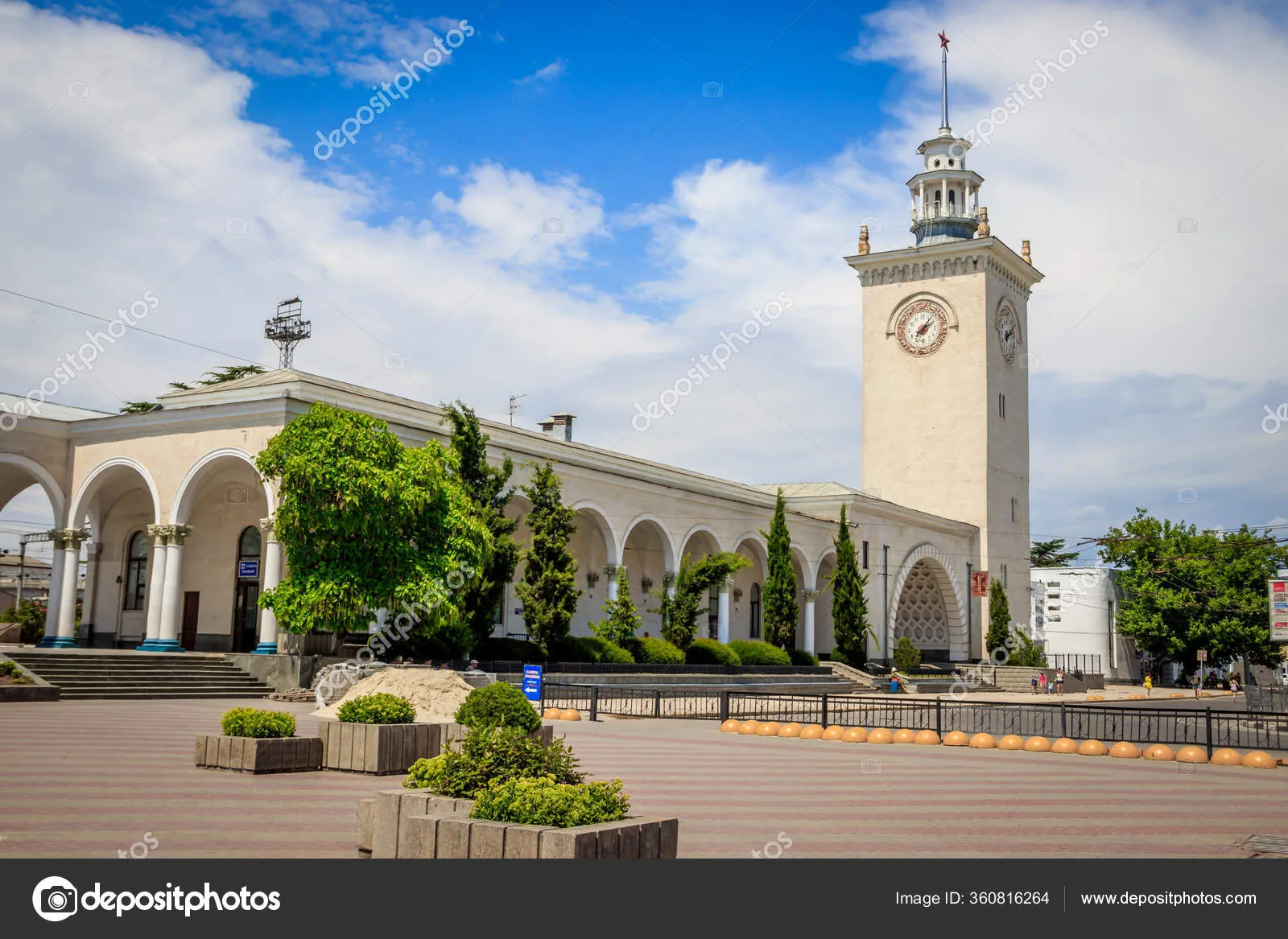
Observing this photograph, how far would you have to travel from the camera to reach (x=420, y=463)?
23.5 m

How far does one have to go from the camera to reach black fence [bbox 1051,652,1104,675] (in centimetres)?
6019

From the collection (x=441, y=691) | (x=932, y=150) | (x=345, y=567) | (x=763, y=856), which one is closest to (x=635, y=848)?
(x=763, y=856)

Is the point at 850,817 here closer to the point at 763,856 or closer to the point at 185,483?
the point at 763,856

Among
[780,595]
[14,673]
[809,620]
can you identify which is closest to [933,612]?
[809,620]

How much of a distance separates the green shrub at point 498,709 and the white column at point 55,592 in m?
21.4

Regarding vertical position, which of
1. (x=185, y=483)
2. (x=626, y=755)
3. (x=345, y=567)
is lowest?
(x=626, y=755)

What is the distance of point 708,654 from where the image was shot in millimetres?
34156

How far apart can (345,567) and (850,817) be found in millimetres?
15137

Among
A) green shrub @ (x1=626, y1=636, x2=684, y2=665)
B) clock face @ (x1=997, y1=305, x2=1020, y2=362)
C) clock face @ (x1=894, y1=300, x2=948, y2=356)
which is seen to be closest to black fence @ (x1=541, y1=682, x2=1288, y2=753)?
green shrub @ (x1=626, y1=636, x2=684, y2=665)

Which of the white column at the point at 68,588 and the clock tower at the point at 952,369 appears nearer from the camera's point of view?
the white column at the point at 68,588

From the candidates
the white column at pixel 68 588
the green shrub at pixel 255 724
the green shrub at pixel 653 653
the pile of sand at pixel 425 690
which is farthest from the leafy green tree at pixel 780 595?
the green shrub at pixel 255 724

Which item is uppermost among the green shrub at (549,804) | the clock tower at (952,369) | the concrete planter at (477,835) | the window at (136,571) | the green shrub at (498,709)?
the clock tower at (952,369)

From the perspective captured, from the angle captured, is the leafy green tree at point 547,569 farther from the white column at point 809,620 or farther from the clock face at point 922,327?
the clock face at point 922,327

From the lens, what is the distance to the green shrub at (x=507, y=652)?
2678 centimetres
